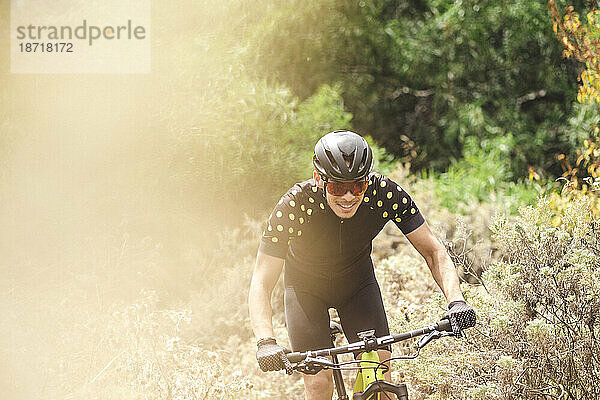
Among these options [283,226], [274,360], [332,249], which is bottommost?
[274,360]

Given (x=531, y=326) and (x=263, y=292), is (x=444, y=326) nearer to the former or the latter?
(x=263, y=292)

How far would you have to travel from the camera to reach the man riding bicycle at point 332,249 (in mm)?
3777

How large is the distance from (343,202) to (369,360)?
694 millimetres

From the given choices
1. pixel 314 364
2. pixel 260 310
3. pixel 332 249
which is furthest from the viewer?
pixel 332 249

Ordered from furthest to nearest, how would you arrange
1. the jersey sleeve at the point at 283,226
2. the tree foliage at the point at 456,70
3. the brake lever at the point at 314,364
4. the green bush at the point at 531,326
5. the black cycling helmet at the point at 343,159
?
the tree foliage at the point at 456,70 → the green bush at the point at 531,326 → the jersey sleeve at the point at 283,226 → the black cycling helmet at the point at 343,159 → the brake lever at the point at 314,364

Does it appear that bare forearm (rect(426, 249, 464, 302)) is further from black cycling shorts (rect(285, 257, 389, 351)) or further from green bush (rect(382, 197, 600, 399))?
green bush (rect(382, 197, 600, 399))

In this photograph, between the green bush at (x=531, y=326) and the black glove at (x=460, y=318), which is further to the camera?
the green bush at (x=531, y=326)

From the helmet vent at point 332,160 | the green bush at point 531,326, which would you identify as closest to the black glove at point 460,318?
the helmet vent at point 332,160

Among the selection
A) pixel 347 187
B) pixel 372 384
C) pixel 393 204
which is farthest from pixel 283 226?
pixel 372 384

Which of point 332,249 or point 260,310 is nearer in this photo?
point 260,310

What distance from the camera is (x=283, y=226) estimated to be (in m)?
3.93

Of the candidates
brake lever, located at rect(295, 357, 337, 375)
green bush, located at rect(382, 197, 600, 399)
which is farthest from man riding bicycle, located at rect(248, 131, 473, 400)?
green bush, located at rect(382, 197, 600, 399)

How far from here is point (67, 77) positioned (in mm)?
7961

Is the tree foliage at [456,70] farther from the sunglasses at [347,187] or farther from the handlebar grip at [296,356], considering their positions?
the handlebar grip at [296,356]
